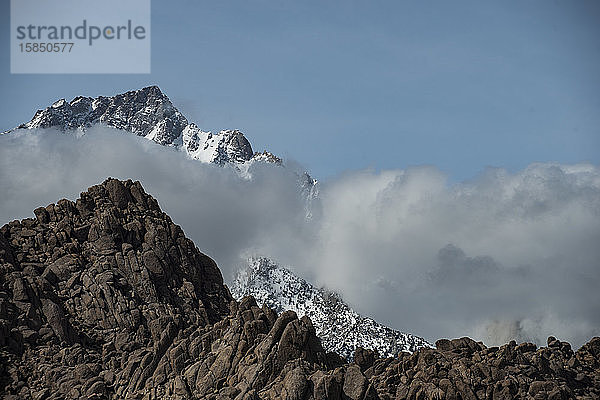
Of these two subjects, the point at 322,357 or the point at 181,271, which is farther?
the point at 181,271

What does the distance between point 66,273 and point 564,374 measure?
91.3 metres

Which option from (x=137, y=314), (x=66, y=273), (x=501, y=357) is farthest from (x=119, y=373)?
(x=501, y=357)

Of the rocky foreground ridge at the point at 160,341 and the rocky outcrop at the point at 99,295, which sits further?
the rocky outcrop at the point at 99,295

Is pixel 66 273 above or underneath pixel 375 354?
above

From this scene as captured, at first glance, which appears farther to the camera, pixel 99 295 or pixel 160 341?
pixel 99 295

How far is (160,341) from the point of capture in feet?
465

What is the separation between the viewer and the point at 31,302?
14688 centimetres

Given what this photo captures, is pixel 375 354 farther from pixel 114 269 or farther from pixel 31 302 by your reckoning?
pixel 31 302

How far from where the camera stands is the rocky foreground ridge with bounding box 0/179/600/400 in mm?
126188

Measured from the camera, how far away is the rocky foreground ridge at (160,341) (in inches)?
4968

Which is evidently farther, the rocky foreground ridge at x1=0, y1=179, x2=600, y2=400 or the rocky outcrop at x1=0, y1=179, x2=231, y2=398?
the rocky outcrop at x1=0, y1=179, x2=231, y2=398

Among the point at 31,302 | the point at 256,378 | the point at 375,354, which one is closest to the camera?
the point at 256,378

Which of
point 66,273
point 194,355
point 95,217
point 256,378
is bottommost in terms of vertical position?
point 256,378

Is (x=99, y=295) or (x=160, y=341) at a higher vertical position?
(x=99, y=295)
